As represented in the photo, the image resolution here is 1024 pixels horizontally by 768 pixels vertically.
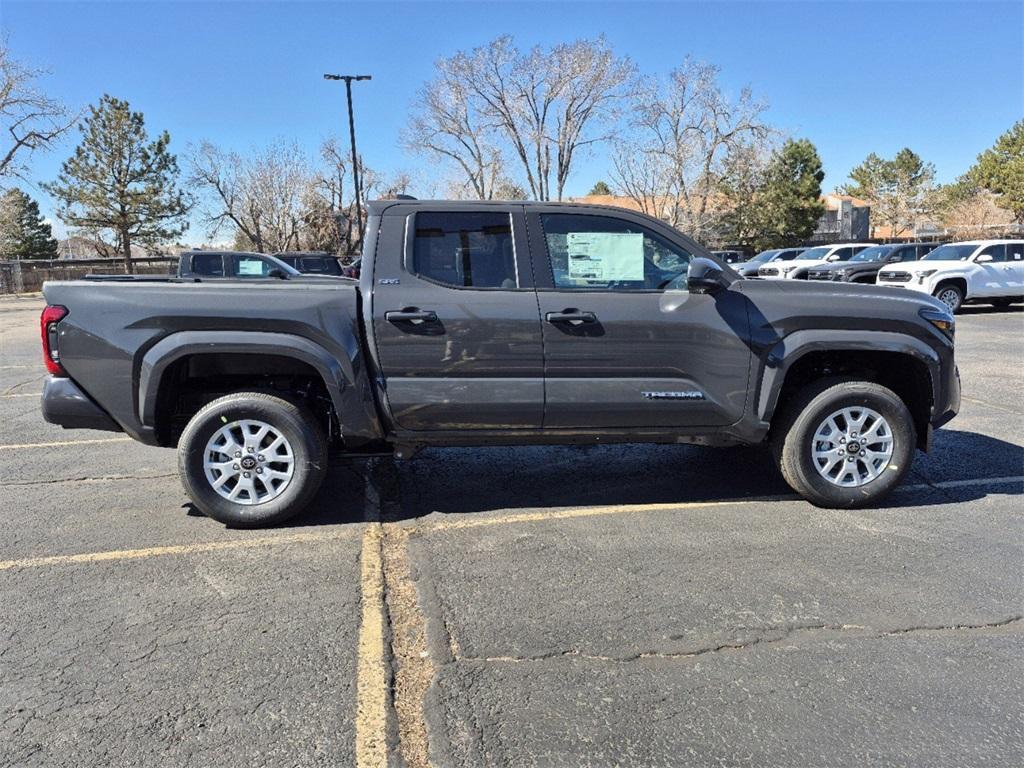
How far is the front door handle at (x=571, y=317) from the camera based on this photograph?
4152mm

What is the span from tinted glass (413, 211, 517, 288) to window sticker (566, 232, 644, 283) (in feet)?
1.27

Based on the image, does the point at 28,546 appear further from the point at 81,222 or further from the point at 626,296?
the point at 81,222

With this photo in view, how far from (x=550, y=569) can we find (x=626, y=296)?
166 centimetres

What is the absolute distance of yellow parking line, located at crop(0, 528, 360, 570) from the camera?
382cm

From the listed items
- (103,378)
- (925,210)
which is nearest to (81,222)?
(103,378)

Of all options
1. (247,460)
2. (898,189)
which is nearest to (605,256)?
(247,460)

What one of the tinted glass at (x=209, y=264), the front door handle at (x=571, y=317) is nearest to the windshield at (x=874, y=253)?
the tinted glass at (x=209, y=264)

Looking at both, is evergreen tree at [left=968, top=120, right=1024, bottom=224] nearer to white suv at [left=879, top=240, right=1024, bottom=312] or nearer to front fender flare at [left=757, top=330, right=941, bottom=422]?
white suv at [left=879, top=240, right=1024, bottom=312]

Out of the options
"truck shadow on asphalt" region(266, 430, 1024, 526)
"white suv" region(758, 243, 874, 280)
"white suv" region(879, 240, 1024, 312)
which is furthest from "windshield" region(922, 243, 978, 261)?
"truck shadow on asphalt" region(266, 430, 1024, 526)

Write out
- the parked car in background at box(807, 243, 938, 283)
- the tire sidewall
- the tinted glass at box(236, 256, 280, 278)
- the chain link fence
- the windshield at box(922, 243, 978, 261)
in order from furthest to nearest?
the chain link fence < the parked car in background at box(807, 243, 938, 283) < the windshield at box(922, 243, 978, 261) < the tinted glass at box(236, 256, 280, 278) < the tire sidewall

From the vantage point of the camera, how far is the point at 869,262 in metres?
21.0

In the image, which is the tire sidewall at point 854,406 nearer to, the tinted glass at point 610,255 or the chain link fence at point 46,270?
the tinted glass at point 610,255

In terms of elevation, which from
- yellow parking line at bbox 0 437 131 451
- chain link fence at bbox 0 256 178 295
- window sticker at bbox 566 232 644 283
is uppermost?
chain link fence at bbox 0 256 178 295

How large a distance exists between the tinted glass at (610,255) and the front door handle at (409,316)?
2.70ft
